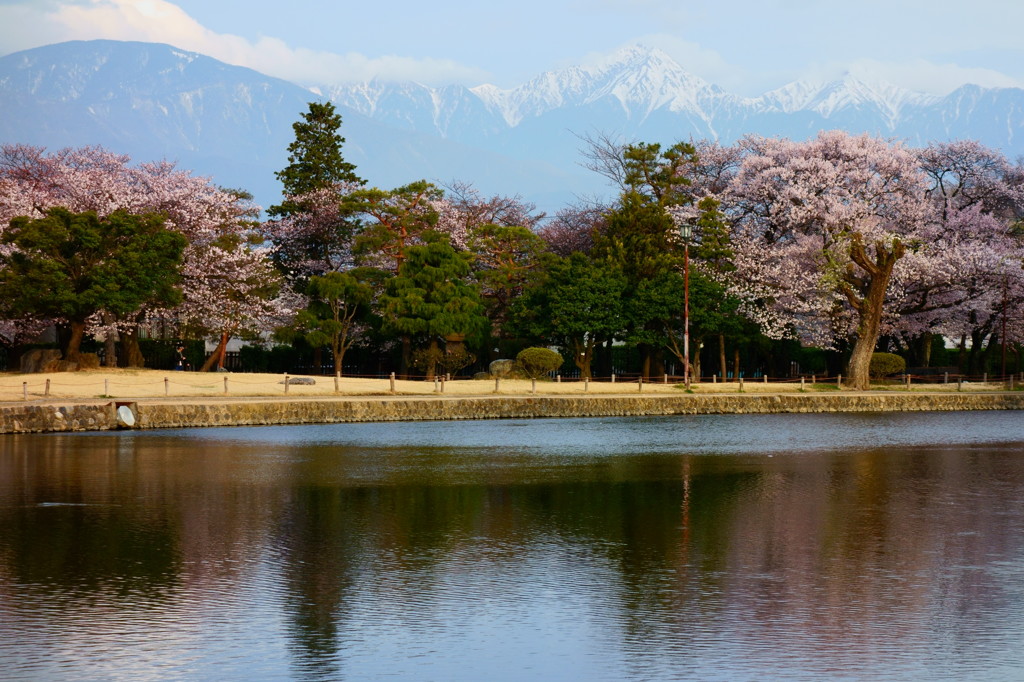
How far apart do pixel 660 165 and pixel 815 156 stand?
324 inches

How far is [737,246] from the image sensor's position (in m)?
62.5

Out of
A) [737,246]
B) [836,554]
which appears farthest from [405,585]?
[737,246]

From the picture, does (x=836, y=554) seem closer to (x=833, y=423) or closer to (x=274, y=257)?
(x=833, y=423)

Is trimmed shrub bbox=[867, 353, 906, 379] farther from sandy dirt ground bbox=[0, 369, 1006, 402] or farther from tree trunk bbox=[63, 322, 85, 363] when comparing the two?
tree trunk bbox=[63, 322, 85, 363]

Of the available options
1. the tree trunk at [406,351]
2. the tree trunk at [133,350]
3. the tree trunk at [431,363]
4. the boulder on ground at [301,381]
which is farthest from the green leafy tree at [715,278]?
the tree trunk at [133,350]

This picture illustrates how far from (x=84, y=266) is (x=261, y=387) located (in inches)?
372

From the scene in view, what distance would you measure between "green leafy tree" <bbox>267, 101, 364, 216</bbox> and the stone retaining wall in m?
33.4

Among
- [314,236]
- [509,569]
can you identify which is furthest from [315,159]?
[509,569]

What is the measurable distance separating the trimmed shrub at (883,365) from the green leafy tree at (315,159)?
107ft

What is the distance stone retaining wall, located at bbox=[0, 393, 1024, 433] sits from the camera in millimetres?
38219

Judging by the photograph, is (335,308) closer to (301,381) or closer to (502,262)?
(502,262)

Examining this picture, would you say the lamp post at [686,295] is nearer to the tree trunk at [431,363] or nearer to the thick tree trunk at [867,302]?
the thick tree trunk at [867,302]

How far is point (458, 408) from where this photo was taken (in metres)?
46.0

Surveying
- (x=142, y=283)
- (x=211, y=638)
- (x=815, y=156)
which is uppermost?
(x=815, y=156)
